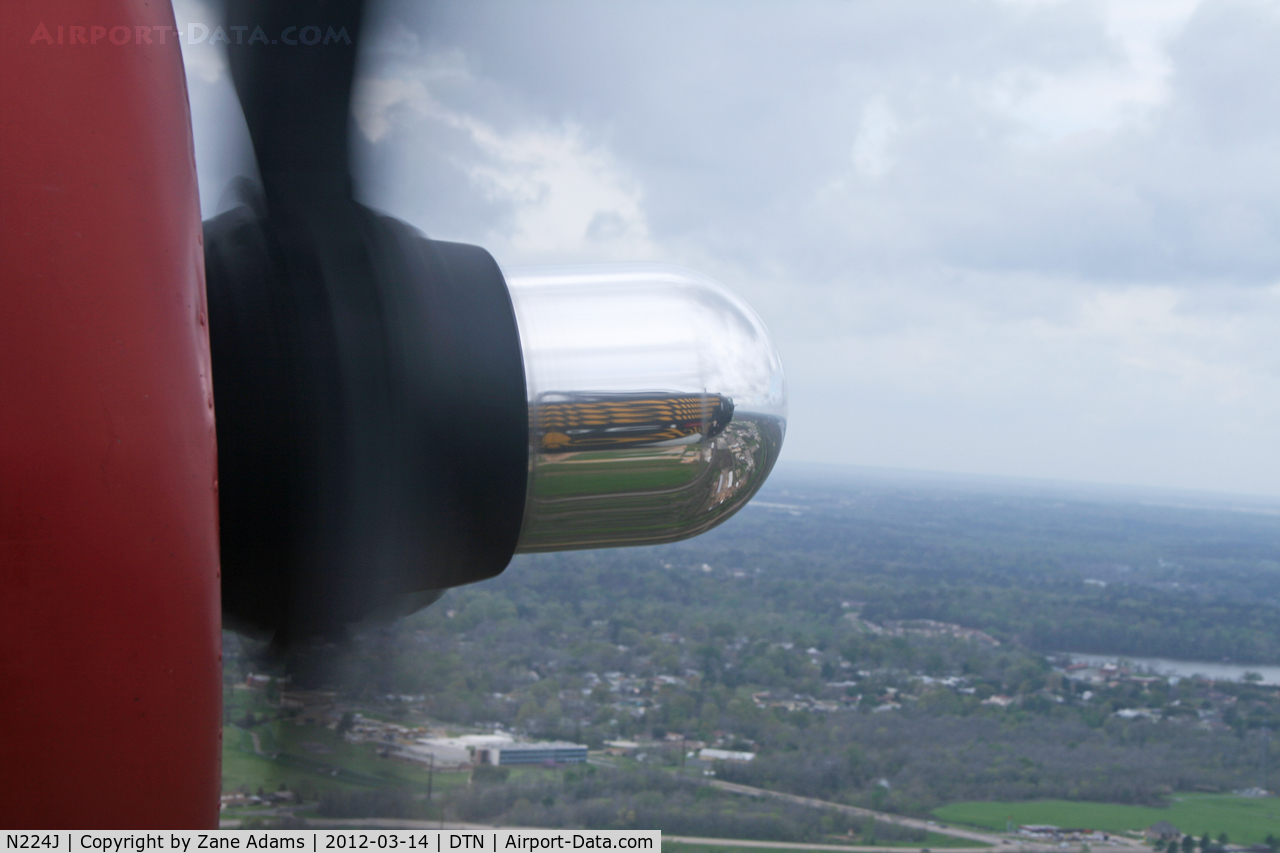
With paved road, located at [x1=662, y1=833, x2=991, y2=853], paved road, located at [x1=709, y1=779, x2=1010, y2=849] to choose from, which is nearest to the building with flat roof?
paved road, located at [x1=662, y1=833, x2=991, y2=853]

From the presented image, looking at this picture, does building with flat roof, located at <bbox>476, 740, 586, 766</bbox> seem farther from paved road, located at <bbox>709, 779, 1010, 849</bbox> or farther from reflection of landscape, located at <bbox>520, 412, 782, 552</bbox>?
reflection of landscape, located at <bbox>520, 412, 782, 552</bbox>

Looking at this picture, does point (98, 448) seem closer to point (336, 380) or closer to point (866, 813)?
point (336, 380)

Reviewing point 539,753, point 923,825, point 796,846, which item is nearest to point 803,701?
point 923,825

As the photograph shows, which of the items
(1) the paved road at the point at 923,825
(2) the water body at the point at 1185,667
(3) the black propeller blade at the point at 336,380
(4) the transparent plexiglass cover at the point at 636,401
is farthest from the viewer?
(2) the water body at the point at 1185,667

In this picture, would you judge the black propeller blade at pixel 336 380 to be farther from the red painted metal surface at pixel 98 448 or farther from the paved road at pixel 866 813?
the paved road at pixel 866 813

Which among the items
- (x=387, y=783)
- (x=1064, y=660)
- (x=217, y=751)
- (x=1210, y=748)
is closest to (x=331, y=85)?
(x=217, y=751)

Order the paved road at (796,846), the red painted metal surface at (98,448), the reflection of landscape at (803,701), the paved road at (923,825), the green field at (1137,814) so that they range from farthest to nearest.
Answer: the green field at (1137,814)
the paved road at (923,825)
the paved road at (796,846)
the reflection of landscape at (803,701)
the red painted metal surface at (98,448)

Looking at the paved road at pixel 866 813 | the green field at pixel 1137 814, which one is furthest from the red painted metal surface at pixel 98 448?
the green field at pixel 1137 814
